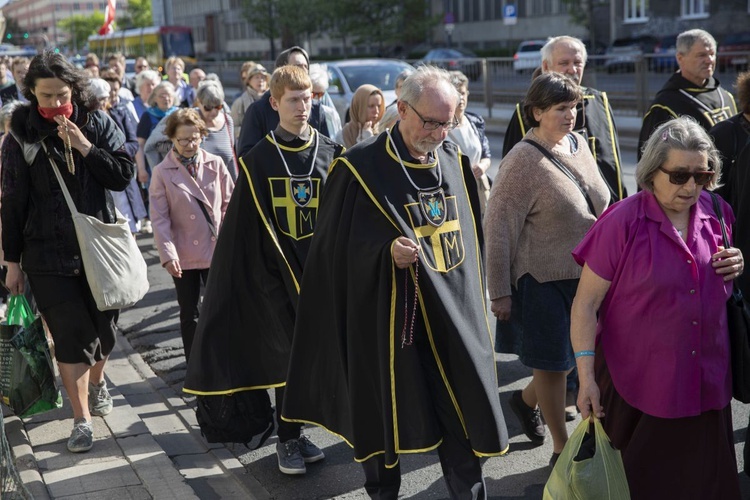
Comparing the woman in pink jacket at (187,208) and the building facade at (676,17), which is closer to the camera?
the woman in pink jacket at (187,208)

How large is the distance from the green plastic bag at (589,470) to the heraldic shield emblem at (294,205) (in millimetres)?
1857

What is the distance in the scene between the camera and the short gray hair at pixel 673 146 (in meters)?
3.47

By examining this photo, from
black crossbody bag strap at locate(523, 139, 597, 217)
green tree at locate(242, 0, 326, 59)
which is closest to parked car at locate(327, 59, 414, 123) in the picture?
black crossbody bag strap at locate(523, 139, 597, 217)

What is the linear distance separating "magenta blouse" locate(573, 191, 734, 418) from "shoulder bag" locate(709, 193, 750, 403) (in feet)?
0.13

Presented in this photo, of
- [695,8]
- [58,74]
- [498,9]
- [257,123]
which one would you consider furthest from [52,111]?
[498,9]

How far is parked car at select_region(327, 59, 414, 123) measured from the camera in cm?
1809

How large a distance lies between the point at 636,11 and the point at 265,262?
46441 mm

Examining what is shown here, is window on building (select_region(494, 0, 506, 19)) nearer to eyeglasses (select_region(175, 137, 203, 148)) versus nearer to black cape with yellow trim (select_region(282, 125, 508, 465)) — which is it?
eyeglasses (select_region(175, 137, 203, 148))

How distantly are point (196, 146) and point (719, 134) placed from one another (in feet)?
10.1

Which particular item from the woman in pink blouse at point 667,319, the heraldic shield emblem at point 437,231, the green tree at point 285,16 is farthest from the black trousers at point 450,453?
the green tree at point 285,16

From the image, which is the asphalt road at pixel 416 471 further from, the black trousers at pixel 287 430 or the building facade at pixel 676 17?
the building facade at pixel 676 17

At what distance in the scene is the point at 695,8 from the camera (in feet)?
148

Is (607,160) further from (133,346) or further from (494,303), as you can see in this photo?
(133,346)

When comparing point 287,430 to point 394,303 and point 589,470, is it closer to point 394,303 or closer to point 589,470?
point 394,303
